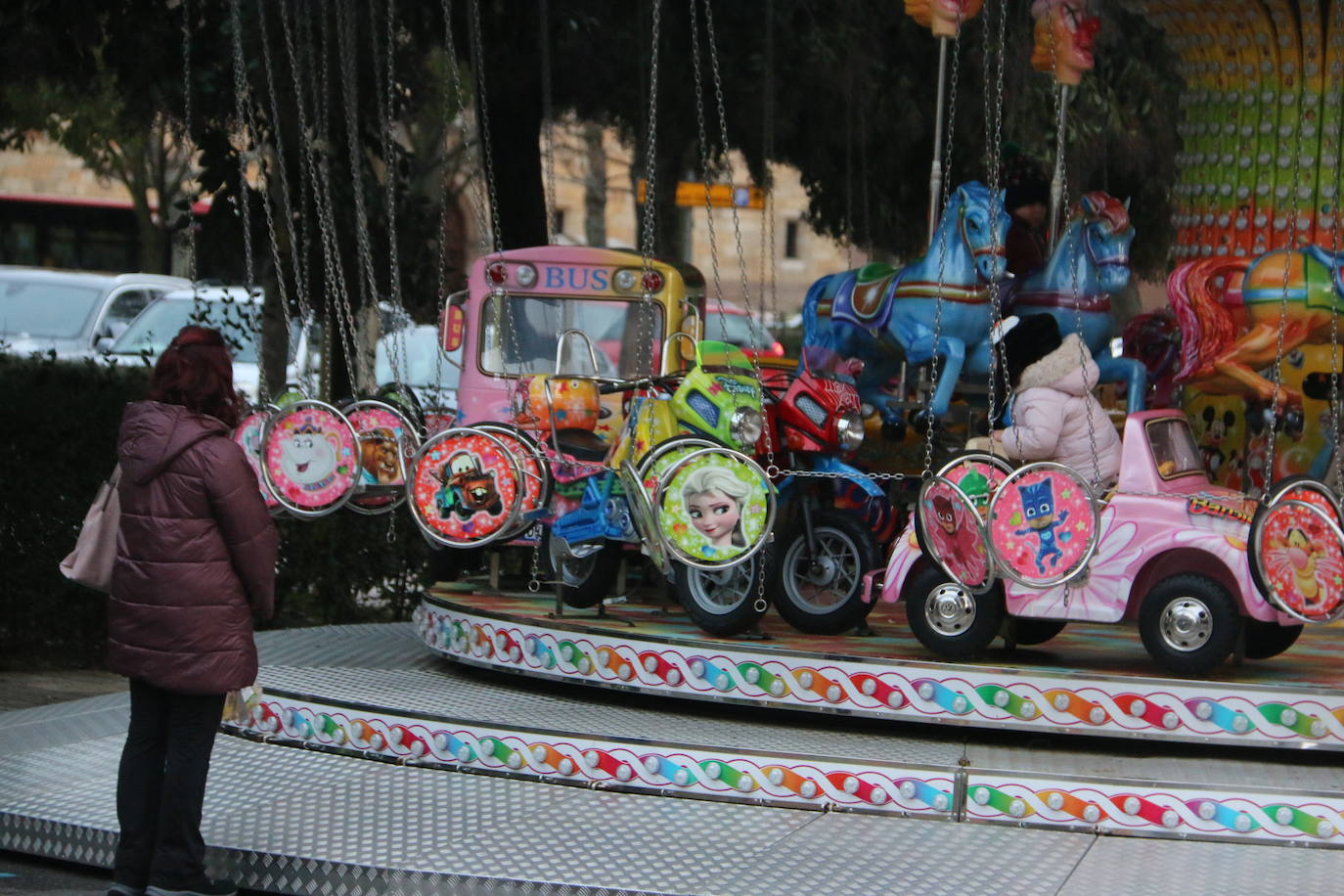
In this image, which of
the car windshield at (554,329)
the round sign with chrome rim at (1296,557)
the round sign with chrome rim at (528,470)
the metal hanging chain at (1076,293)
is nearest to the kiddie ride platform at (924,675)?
the round sign with chrome rim at (1296,557)

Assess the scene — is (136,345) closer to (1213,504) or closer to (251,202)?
(251,202)

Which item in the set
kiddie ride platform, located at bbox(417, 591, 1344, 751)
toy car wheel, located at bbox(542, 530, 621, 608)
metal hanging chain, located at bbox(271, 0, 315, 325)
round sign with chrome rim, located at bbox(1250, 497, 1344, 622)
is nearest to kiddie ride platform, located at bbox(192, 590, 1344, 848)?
kiddie ride platform, located at bbox(417, 591, 1344, 751)

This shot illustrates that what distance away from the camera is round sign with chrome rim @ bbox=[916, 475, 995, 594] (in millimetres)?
6914

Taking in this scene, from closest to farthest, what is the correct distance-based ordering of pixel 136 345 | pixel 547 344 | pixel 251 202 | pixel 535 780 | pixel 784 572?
pixel 535 780 < pixel 784 572 < pixel 547 344 < pixel 251 202 < pixel 136 345

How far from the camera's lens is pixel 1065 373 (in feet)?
25.2

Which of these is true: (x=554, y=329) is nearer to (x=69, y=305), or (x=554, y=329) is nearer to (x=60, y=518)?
(x=60, y=518)

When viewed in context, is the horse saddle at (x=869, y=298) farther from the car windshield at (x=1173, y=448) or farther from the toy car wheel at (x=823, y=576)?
the car windshield at (x=1173, y=448)

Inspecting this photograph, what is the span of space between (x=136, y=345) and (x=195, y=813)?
1430cm

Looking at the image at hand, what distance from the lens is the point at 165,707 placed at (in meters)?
5.62

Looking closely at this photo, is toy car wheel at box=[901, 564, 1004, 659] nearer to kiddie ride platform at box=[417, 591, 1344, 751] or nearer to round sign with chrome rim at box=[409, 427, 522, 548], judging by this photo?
kiddie ride platform at box=[417, 591, 1344, 751]

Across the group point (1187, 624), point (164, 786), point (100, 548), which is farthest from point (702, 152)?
point (164, 786)

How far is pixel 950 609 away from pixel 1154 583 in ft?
2.50

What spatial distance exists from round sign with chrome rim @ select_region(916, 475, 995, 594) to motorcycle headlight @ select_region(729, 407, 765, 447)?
0.92m

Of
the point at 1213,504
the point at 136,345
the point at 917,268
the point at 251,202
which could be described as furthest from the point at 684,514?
the point at 136,345
